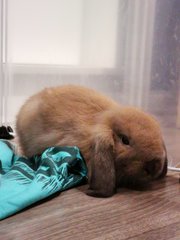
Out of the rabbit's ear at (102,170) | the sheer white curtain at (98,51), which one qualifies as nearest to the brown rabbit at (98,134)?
the rabbit's ear at (102,170)

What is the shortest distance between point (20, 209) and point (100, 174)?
279mm

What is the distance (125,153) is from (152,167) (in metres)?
0.10

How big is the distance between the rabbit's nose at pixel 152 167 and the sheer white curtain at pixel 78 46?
1.74 ft

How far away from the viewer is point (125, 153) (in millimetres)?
1232

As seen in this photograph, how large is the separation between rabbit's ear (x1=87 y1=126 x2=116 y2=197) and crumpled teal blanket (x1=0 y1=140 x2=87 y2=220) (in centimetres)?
9

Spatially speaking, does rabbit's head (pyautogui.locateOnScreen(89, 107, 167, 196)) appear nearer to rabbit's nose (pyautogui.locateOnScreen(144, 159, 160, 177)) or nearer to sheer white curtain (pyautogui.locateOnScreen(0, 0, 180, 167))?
rabbit's nose (pyautogui.locateOnScreen(144, 159, 160, 177))

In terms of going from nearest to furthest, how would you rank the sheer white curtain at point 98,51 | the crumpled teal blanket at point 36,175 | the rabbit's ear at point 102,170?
the crumpled teal blanket at point 36,175
the rabbit's ear at point 102,170
the sheer white curtain at point 98,51

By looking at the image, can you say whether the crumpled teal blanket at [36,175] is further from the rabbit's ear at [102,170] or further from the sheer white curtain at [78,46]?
the sheer white curtain at [78,46]

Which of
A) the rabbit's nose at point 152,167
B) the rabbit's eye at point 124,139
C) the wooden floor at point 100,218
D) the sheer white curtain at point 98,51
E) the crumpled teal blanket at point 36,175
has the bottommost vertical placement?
the wooden floor at point 100,218

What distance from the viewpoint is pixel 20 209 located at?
1.06 m

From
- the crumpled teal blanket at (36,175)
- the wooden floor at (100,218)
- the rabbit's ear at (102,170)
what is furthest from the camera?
the rabbit's ear at (102,170)

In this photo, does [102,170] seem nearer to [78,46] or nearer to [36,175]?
[36,175]

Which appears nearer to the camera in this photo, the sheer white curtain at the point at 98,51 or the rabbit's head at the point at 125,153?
the rabbit's head at the point at 125,153

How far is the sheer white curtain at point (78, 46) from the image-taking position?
171 centimetres
